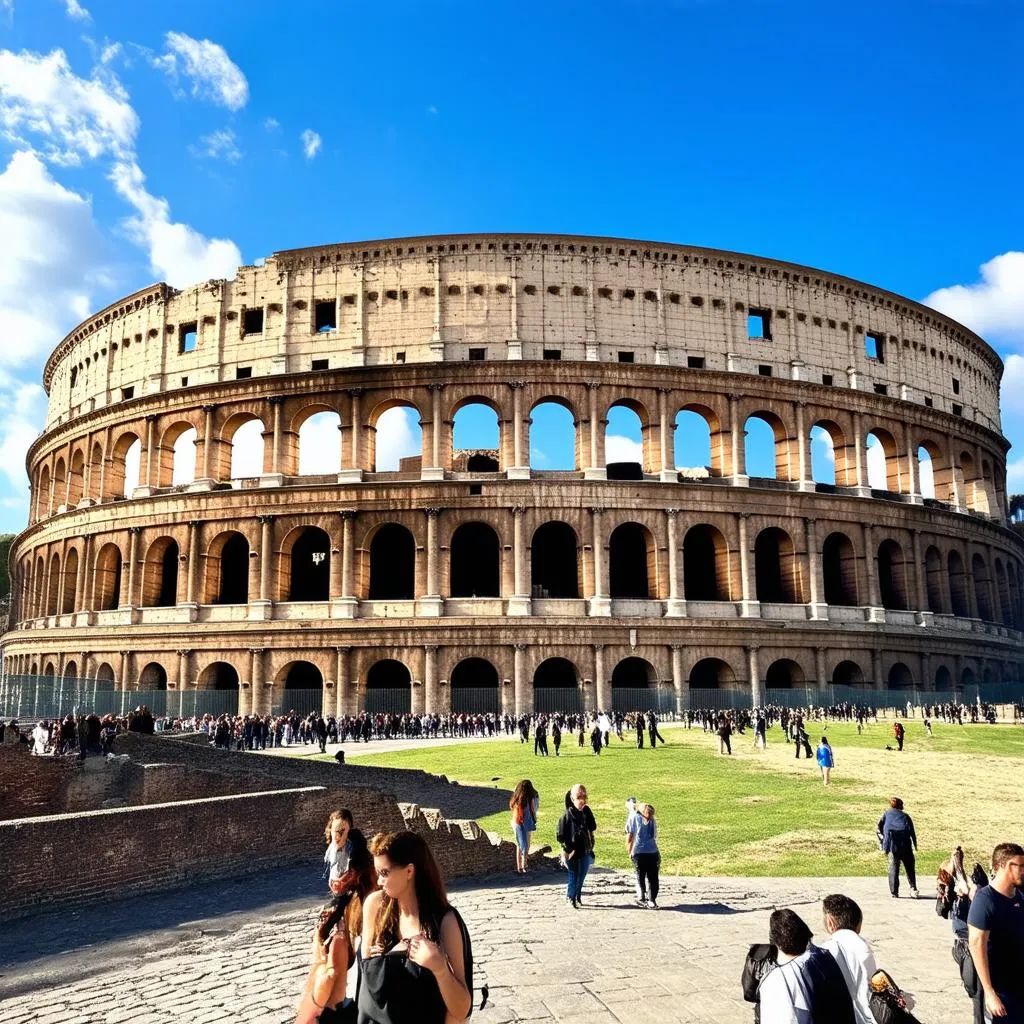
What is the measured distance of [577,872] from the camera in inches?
371

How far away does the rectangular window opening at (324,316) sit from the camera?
119ft

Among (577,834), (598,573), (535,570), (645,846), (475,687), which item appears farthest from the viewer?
(535,570)

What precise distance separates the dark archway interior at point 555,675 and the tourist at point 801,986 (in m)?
Answer: 30.4

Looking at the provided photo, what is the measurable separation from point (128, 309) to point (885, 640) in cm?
3503

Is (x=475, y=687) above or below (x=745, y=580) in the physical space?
below

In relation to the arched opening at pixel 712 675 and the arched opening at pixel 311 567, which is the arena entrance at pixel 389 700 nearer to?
the arched opening at pixel 311 567

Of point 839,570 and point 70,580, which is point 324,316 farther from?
point 839,570

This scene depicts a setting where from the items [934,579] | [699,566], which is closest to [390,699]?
[699,566]

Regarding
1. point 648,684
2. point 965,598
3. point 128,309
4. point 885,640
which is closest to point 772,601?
point 885,640

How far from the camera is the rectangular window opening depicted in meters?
36.2

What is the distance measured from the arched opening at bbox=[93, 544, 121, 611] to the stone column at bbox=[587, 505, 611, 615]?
65.9 ft

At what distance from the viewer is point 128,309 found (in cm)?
4006

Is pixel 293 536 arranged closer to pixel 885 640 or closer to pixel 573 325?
pixel 573 325

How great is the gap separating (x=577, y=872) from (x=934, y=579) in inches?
1395
